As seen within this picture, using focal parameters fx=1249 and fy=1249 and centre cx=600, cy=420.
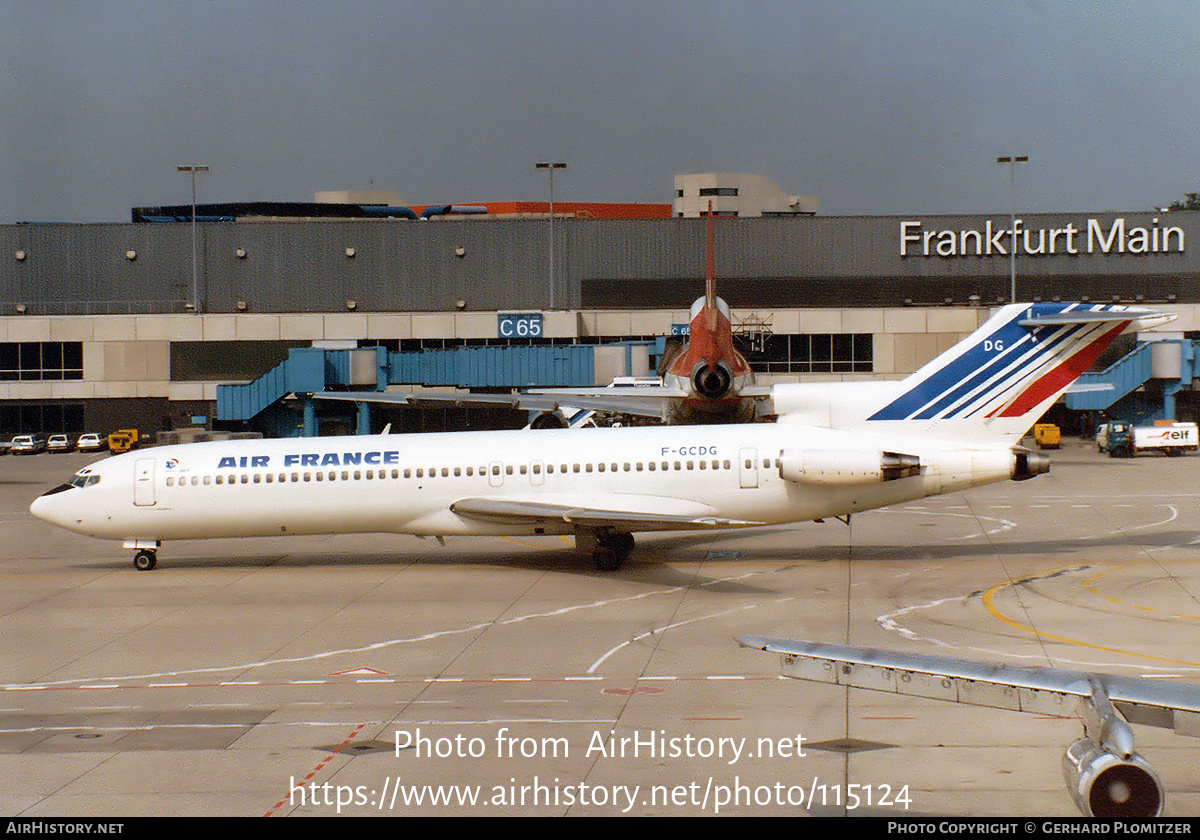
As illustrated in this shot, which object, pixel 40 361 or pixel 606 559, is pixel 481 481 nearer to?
pixel 606 559

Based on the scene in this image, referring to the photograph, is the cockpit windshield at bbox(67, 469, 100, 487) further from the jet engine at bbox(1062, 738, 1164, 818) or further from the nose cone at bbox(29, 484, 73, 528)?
the jet engine at bbox(1062, 738, 1164, 818)

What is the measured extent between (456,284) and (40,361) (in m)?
27.6

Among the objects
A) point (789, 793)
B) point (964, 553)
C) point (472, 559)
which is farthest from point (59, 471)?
point (789, 793)

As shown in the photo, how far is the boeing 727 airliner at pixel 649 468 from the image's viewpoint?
30359 millimetres

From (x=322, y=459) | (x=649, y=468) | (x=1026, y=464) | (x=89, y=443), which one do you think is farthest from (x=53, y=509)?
(x=89, y=443)

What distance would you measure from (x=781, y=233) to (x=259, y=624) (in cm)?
6449

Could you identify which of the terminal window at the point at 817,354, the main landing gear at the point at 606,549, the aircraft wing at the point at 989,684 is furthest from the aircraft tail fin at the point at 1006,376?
the terminal window at the point at 817,354

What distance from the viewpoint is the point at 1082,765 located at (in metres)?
10.0

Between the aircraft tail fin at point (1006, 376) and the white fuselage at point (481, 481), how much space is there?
0.77 m

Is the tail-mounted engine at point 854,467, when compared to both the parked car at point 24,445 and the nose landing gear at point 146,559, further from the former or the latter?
the parked car at point 24,445

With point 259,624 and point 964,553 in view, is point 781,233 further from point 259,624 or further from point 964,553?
point 259,624

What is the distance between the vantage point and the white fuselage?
3059 cm

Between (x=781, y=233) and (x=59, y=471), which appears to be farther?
(x=781, y=233)

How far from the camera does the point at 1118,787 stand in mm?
9805
